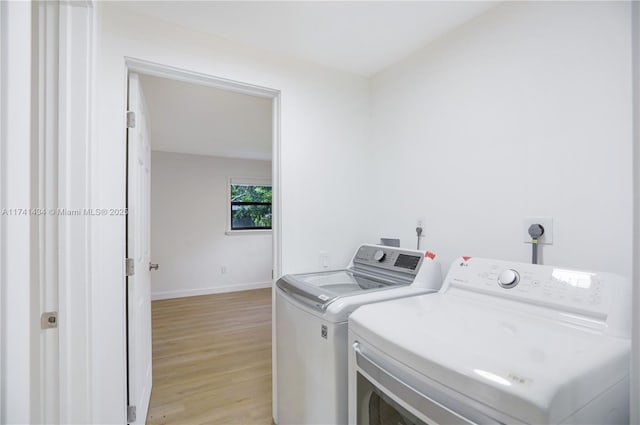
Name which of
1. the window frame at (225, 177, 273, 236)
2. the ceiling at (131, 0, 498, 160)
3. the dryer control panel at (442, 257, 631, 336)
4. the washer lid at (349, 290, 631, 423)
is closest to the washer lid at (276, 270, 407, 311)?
the washer lid at (349, 290, 631, 423)

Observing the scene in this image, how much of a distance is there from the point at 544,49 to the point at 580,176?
1.82 feet

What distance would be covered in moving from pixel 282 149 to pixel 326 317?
41.8 inches

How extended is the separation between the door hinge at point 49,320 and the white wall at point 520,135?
5.59ft

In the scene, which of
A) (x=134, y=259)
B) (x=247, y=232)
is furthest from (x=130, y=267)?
(x=247, y=232)

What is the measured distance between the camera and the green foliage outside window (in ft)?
17.5

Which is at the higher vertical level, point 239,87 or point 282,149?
point 239,87

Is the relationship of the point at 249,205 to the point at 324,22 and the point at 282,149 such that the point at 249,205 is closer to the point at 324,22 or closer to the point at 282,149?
the point at 282,149

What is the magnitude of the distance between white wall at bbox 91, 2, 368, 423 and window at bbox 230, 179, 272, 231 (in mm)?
3583

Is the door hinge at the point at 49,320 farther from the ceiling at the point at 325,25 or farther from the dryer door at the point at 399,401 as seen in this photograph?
the ceiling at the point at 325,25

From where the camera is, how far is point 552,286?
1076mm

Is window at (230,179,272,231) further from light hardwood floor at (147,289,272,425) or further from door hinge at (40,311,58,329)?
door hinge at (40,311,58,329)

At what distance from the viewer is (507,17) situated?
1.40 m

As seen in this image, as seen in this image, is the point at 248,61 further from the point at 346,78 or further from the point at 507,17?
the point at 507,17

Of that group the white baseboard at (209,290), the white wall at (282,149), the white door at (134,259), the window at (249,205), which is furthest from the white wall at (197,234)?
the white wall at (282,149)
